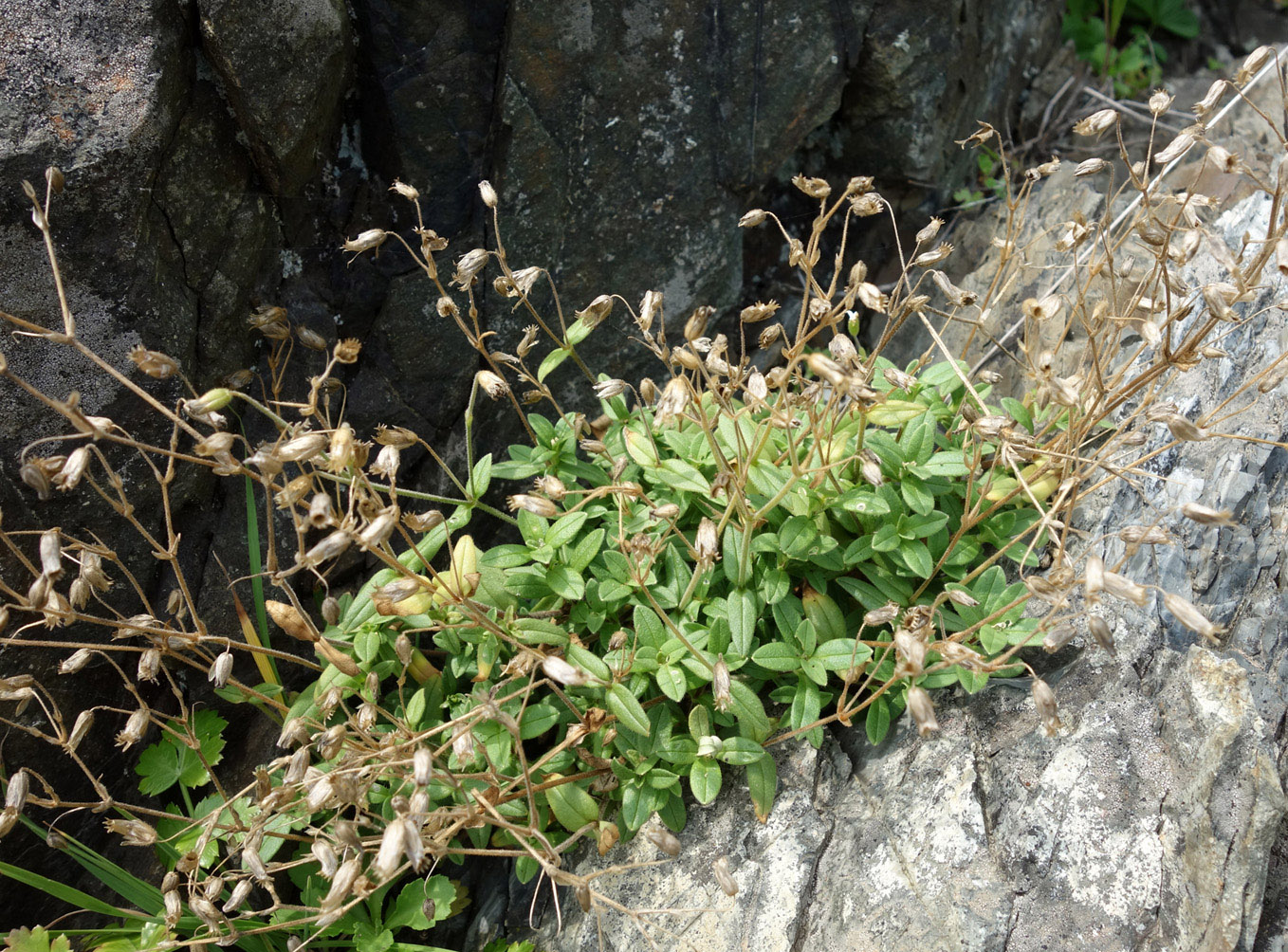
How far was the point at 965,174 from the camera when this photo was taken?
4227mm

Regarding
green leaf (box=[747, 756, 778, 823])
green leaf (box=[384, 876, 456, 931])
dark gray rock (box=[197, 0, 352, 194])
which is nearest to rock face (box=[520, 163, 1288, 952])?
green leaf (box=[747, 756, 778, 823])

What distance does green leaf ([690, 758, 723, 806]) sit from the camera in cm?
239

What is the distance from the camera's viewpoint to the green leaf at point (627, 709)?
2355 millimetres

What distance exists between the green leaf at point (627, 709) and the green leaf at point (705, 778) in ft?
0.59

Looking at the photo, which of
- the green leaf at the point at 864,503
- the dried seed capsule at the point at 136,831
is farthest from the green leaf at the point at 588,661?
the dried seed capsule at the point at 136,831

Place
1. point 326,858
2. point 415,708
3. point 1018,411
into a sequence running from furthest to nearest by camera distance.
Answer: point 1018,411
point 415,708
point 326,858

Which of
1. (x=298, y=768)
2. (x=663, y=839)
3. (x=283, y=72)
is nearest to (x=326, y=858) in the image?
(x=298, y=768)

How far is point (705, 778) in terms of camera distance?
2416mm

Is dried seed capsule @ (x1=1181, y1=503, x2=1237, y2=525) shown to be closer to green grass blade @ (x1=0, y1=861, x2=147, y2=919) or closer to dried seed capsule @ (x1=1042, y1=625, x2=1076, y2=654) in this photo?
dried seed capsule @ (x1=1042, y1=625, x2=1076, y2=654)

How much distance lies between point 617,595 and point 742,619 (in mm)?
337

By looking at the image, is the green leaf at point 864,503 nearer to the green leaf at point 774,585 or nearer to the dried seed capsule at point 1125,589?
the green leaf at point 774,585

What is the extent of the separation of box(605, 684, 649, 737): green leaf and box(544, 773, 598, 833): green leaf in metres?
0.26

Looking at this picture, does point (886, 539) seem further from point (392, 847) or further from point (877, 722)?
point (392, 847)

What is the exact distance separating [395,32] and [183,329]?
1.10m
